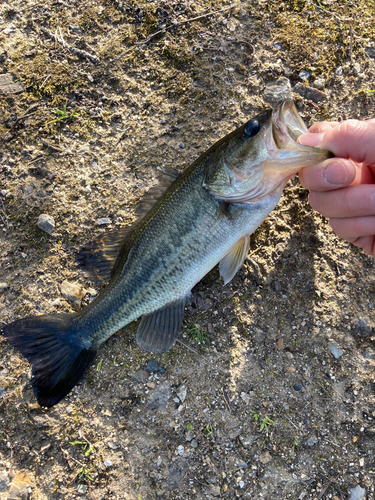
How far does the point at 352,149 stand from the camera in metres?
2.59

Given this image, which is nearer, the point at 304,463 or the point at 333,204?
the point at 333,204

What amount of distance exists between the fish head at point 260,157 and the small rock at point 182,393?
175cm

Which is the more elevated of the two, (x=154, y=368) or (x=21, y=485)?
(x=154, y=368)

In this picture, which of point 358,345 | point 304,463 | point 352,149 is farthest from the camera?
point 358,345

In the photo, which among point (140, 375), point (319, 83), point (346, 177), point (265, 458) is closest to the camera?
point (346, 177)

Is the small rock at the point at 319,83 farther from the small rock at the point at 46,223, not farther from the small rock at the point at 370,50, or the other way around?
the small rock at the point at 46,223

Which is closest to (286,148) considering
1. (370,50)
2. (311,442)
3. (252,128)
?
(252,128)

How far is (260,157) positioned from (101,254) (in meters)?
1.68

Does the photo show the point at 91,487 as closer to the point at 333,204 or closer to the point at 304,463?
the point at 304,463

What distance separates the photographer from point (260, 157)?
8.75 ft

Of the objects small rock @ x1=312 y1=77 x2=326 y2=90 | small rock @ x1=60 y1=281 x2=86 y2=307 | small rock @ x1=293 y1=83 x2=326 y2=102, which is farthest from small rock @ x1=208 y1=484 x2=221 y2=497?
small rock @ x1=312 y1=77 x2=326 y2=90

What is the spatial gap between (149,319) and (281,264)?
136 centimetres

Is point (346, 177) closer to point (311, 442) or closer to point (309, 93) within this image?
point (309, 93)

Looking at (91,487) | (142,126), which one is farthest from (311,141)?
(91,487)
